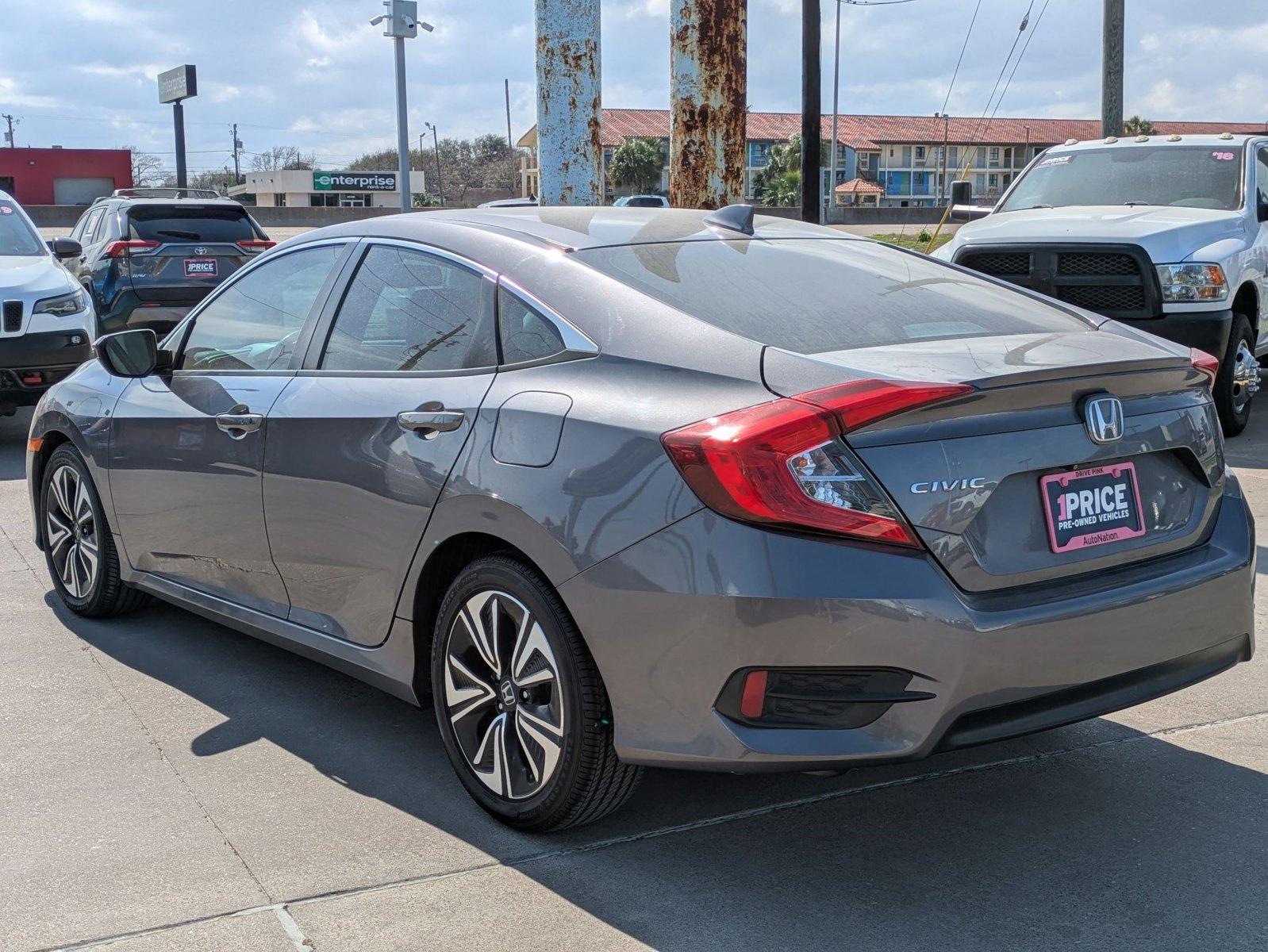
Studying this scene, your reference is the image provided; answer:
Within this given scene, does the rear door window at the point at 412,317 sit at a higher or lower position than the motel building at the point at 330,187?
lower

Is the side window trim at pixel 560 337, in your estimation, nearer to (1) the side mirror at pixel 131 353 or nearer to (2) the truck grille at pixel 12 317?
(1) the side mirror at pixel 131 353

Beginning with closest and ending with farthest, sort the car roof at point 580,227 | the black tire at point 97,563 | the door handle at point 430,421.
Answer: the door handle at point 430,421, the car roof at point 580,227, the black tire at point 97,563

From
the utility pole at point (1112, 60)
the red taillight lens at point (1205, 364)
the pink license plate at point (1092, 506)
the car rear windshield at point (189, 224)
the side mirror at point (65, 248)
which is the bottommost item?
the pink license plate at point (1092, 506)

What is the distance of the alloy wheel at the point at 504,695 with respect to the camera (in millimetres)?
3303

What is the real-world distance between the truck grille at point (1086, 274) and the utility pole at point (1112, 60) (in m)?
9.62

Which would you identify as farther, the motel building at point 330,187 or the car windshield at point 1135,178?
the motel building at point 330,187

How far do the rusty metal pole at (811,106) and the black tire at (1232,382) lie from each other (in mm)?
6184

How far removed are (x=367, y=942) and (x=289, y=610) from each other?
1470 mm

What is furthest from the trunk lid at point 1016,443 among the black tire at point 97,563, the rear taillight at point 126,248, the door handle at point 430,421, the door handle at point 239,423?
the rear taillight at point 126,248

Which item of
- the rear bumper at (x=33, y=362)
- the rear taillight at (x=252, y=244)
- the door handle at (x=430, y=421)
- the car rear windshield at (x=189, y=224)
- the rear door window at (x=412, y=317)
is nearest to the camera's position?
the door handle at (x=430, y=421)

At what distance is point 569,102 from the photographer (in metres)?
7.29

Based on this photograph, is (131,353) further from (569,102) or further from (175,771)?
(569,102)

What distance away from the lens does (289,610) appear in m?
4.23

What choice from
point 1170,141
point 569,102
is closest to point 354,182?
point 1170,141
